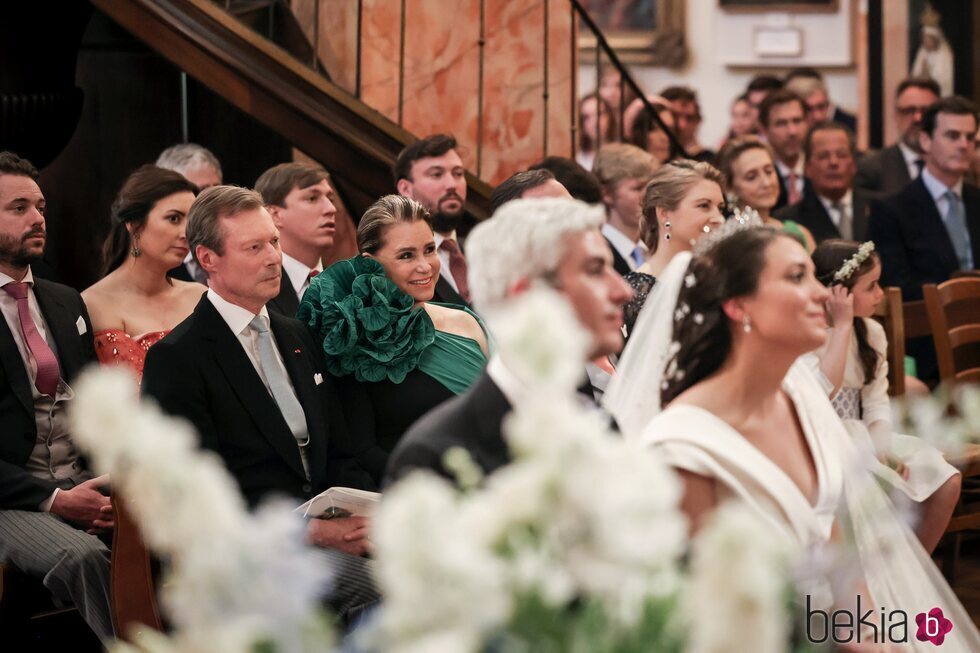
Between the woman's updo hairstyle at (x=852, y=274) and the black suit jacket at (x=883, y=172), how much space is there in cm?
289

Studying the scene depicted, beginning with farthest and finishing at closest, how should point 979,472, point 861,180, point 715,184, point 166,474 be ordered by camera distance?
point 861,180
point 979,472
point 715,184
point 166,474

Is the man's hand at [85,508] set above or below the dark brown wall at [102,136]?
below

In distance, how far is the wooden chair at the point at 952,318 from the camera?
477cm

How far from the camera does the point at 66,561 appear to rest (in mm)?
3197

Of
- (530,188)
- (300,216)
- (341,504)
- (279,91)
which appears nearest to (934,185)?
(530,188)

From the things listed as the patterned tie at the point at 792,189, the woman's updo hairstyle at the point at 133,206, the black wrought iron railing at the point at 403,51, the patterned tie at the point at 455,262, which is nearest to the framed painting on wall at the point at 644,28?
the patterned tie at the point at 792,189

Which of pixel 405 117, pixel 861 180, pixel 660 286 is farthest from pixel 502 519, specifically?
pixel 861 180

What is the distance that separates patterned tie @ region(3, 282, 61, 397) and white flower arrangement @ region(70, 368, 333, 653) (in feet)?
8.65

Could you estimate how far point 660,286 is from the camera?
10.2 feet

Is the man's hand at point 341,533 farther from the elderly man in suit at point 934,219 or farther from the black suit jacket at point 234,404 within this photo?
the elderly man in suit at point 934,219

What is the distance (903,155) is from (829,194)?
37.8 inches

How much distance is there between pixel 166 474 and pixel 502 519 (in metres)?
0.26

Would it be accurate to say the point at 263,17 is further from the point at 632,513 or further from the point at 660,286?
the point at 632,513

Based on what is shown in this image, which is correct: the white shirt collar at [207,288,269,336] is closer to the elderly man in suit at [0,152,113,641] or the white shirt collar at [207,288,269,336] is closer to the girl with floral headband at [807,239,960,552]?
the elderly man in suit at [0,152,113,641]
